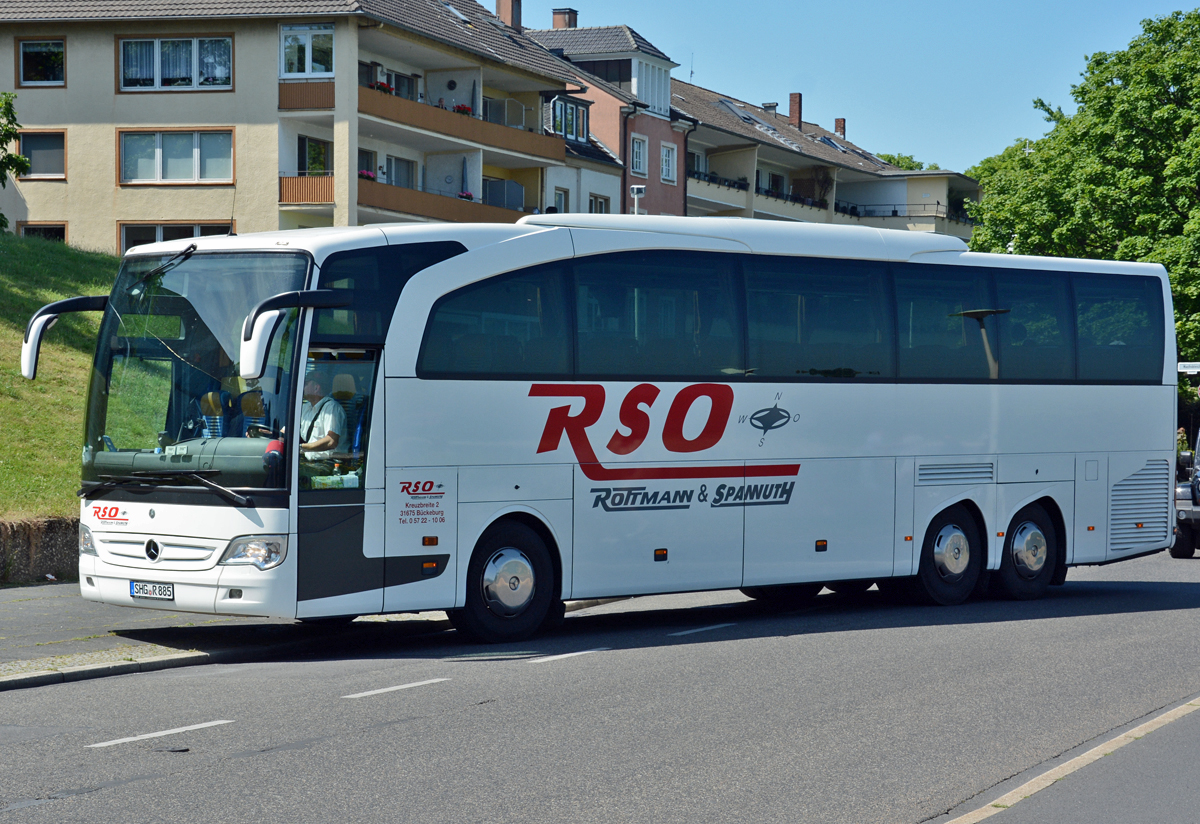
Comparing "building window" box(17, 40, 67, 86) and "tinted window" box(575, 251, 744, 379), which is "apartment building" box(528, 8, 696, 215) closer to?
"building window" box(17, 40, 67, 86)

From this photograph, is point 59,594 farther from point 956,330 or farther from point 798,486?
point 956,330

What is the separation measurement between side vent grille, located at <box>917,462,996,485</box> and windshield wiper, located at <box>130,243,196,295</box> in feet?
25.3

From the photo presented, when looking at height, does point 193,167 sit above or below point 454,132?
below

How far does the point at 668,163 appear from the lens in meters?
60.8

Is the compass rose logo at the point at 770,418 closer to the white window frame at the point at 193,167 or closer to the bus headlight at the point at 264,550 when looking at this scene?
the bus headlight at the point at 264,550

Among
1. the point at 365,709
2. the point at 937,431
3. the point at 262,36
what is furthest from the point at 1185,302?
the point at 365,709

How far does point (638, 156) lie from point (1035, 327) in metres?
43.9

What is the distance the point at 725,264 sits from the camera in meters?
13.8

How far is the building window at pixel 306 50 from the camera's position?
4078cm

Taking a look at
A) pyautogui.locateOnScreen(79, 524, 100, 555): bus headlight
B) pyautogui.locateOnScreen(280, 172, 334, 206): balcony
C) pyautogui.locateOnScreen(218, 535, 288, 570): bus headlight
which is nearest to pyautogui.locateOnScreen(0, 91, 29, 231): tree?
pyautogui.locateOnScreen(280, 172, 334, 206): balcony

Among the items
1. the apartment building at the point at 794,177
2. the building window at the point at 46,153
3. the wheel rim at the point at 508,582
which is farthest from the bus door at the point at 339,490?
the apartment building at the point at 794,177

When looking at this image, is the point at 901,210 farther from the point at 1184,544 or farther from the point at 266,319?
the point at 266,319

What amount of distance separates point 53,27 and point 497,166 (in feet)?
47.9

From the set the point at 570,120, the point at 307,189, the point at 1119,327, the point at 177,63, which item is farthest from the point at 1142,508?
the point at 570,120
